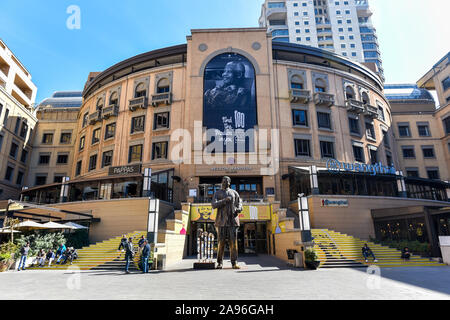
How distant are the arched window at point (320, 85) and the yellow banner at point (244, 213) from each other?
738 inches

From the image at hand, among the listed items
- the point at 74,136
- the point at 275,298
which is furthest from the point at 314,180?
the point at 74,136

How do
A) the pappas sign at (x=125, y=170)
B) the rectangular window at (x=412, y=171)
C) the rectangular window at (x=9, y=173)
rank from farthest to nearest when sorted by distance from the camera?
the rectangular window at (x=412, y=171) < the rectangular window at (x=9, y=173) < the pappas sign at (x=125, y=170)

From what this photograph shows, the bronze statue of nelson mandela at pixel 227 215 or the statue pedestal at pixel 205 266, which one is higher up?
the bronze statue of nelson mandela at pixel 227 215

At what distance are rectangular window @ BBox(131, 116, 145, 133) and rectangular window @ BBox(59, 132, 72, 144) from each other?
16.8m

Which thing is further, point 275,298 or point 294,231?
point 294,231

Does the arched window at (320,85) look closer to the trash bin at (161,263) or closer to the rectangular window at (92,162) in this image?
the trash bin at (161,263)

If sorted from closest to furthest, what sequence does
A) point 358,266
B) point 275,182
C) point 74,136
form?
point 358,266
point 275,182
point 74,136

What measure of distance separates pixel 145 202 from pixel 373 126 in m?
30.7

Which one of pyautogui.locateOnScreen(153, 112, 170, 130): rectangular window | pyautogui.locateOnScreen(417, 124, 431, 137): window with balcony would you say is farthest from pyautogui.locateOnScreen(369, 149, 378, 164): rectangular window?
pyautogui.locateOnScreen(153, 112, 170, 130): rectangular window

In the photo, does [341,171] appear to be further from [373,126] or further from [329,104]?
[373,126]

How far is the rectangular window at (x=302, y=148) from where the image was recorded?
29359mm

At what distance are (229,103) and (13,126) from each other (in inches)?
1248

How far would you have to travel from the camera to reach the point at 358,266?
14656 millimetres

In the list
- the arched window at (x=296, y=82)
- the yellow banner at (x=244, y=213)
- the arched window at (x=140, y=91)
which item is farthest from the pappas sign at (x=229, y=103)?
the arched window at (x=140, y=91)
